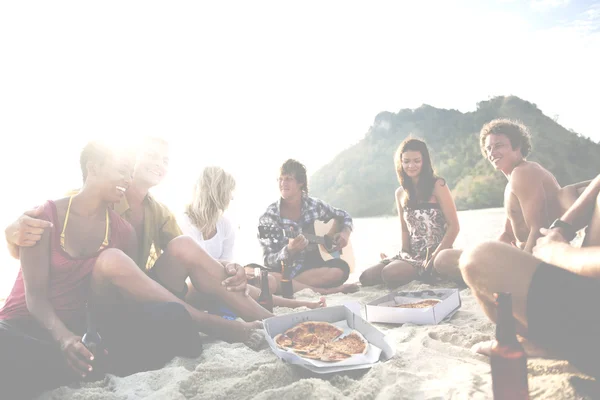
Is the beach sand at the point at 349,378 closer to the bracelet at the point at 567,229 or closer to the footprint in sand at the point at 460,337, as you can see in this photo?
the footprint in sand at the point at 460,337

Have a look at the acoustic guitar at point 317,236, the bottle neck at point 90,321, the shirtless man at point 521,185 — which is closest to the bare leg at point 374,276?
the acoustic guitar at point 317,236

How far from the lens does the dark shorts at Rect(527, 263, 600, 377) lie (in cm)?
152

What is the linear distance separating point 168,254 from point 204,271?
28cm

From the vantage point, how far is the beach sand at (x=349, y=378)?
190cm

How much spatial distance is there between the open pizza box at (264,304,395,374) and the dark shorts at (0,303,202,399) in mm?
497

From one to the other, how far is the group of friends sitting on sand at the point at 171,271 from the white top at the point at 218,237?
0.5 inches

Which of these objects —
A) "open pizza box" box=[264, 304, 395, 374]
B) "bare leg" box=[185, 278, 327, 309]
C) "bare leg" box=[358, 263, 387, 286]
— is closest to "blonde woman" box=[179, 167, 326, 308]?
"bare leg" box=[185, 278, 327, 309]

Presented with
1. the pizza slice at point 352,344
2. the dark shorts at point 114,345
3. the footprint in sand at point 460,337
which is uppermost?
the dark shorts at point 114,345

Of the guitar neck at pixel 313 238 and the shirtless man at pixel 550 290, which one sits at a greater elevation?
the shirtless man at pixel 550 290

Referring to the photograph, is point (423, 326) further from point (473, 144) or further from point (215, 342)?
point (473, 144)

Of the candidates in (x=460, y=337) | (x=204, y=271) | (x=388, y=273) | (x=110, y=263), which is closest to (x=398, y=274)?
(x=388, y=273)

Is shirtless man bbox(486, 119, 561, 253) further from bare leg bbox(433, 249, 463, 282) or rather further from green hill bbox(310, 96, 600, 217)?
green hill bbox(310, 96, 600, 217)

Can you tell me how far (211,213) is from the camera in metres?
4.61

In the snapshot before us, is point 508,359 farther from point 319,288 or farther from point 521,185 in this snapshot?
point 319,288
